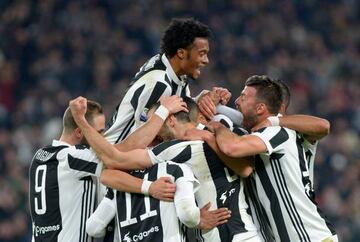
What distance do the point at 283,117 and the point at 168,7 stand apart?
11928 mm

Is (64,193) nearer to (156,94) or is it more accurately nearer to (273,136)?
(156,94)

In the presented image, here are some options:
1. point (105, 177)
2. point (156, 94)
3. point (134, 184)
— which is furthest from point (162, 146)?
point (156, 94)

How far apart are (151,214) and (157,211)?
47 mm

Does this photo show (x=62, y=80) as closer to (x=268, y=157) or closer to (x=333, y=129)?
(x=333, y=129)

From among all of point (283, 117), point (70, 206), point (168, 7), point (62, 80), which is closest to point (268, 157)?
point (283, 117)

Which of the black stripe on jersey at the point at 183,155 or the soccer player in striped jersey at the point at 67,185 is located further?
the soccer player in striped jersey at the point at 67,185

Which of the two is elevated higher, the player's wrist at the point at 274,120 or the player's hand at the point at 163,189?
the player's wrist at the point at 274,120

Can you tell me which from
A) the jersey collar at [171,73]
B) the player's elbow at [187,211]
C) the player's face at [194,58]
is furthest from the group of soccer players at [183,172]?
the player's face at [194,58]

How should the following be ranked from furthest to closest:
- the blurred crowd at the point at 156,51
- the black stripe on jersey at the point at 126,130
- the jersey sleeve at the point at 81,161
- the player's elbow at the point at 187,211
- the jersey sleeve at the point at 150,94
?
the blurred crowd at the point at 156,51 < the black stripe on jersey at the point at 126,130 < the jersey sleeve at the point at 150,94 < the jersey sleeve at the point at 81,161 < the player's elbow at the point at 187,211

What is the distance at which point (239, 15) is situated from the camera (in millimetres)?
18969

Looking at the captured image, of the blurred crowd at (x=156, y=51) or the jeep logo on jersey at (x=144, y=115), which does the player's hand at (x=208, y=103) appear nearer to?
the jeep logo on jersey at (x=144, y=115)

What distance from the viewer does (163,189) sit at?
6.54 metres

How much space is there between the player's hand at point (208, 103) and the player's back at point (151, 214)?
2.32ft

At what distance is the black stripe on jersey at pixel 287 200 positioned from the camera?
6.84 m
